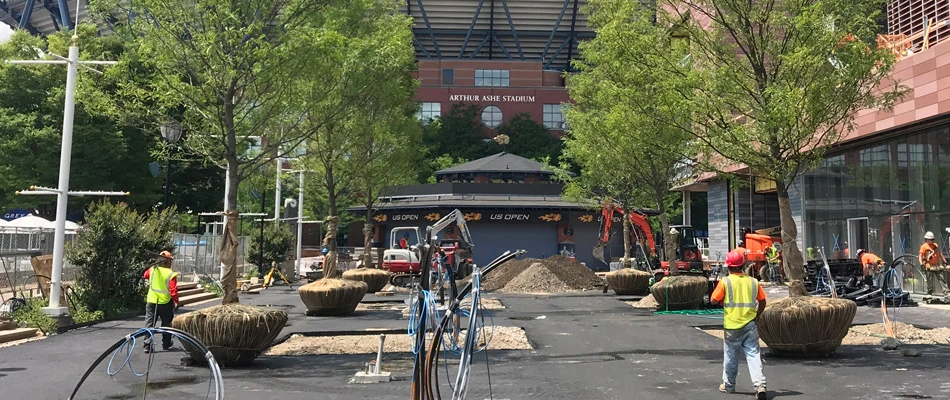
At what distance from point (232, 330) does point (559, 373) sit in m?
4.76

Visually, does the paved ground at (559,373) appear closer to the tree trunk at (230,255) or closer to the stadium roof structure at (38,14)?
the tree trunk at (230,255)

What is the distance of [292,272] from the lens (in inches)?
1556

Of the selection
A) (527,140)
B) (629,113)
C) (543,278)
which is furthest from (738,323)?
(527,140)

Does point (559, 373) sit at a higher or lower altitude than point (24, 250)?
lower

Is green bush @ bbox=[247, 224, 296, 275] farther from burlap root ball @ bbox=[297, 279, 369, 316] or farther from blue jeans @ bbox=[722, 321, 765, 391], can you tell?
blue jeans @ bbox=[722, 321, 765, 391]

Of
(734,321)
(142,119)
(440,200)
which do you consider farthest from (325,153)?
(440,200)

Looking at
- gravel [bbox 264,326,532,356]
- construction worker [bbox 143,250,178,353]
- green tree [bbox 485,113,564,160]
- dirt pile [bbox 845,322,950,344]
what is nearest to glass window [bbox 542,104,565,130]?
green tree [bbox 485,113,564,160]

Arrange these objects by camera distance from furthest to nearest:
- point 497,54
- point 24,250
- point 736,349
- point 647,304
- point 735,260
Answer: point 497,54 → point 24,250 → point 647,304 → point 735,260 → point 736,349

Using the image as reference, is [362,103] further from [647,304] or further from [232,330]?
[647,304]

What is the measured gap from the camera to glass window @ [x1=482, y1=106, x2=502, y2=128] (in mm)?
83938

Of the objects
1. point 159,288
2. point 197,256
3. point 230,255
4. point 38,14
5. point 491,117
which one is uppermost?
point 38,14

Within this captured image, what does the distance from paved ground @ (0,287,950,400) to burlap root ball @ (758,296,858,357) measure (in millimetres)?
267

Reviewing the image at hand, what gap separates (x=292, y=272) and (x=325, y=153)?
689 inches

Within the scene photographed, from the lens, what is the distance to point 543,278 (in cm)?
3041
